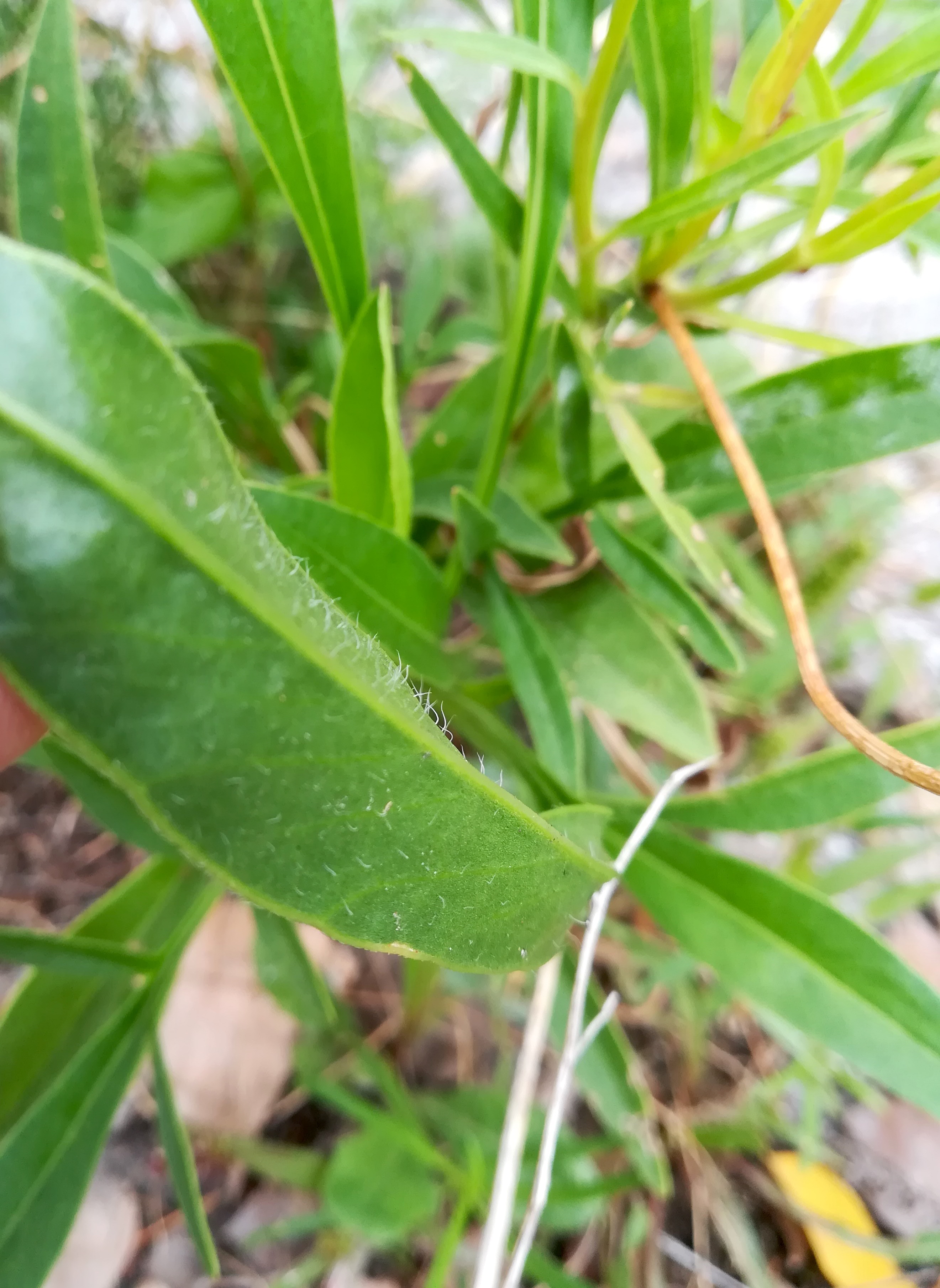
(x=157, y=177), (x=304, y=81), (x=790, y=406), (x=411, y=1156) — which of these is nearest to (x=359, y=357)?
(x=304, y=81)

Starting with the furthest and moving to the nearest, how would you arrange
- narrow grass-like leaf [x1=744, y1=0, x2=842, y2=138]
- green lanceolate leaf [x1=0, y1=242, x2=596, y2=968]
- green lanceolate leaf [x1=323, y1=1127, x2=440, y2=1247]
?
green lanceolate leaf [x1=323, y1=1127, x2=440, y2=1247] < narrow grass-like leaf [x1=744, y1=0, x2=842, y2=138] < green lanceolate leaf [x1=0, y1=242, x2=596, y2=968]

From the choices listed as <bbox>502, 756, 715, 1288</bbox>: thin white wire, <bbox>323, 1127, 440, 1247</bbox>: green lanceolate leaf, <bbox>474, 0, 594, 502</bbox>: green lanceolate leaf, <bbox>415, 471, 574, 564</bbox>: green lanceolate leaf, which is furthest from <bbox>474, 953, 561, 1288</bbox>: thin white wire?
<bbox>474, 0, 594, 502</bbox>: green lanceolate leaf

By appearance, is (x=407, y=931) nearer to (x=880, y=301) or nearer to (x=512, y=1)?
(x=512, y=1)

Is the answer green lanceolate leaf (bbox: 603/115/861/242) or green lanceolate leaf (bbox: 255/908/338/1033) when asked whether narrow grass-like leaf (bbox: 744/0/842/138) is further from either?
green lanceolate leaf (bbox: 255/908/338/1033)

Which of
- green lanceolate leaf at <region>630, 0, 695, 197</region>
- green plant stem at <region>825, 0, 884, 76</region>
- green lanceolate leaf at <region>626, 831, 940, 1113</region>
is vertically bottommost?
green lanceolate leaf at <region>626, 831, 940, 1113</region>

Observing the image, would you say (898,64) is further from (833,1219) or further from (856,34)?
(833,1219)

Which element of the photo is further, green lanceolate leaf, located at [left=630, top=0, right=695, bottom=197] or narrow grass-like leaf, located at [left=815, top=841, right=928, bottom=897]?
narrow grass-like leaf, located at [left=815, top=841, right=928, bottom=897]
